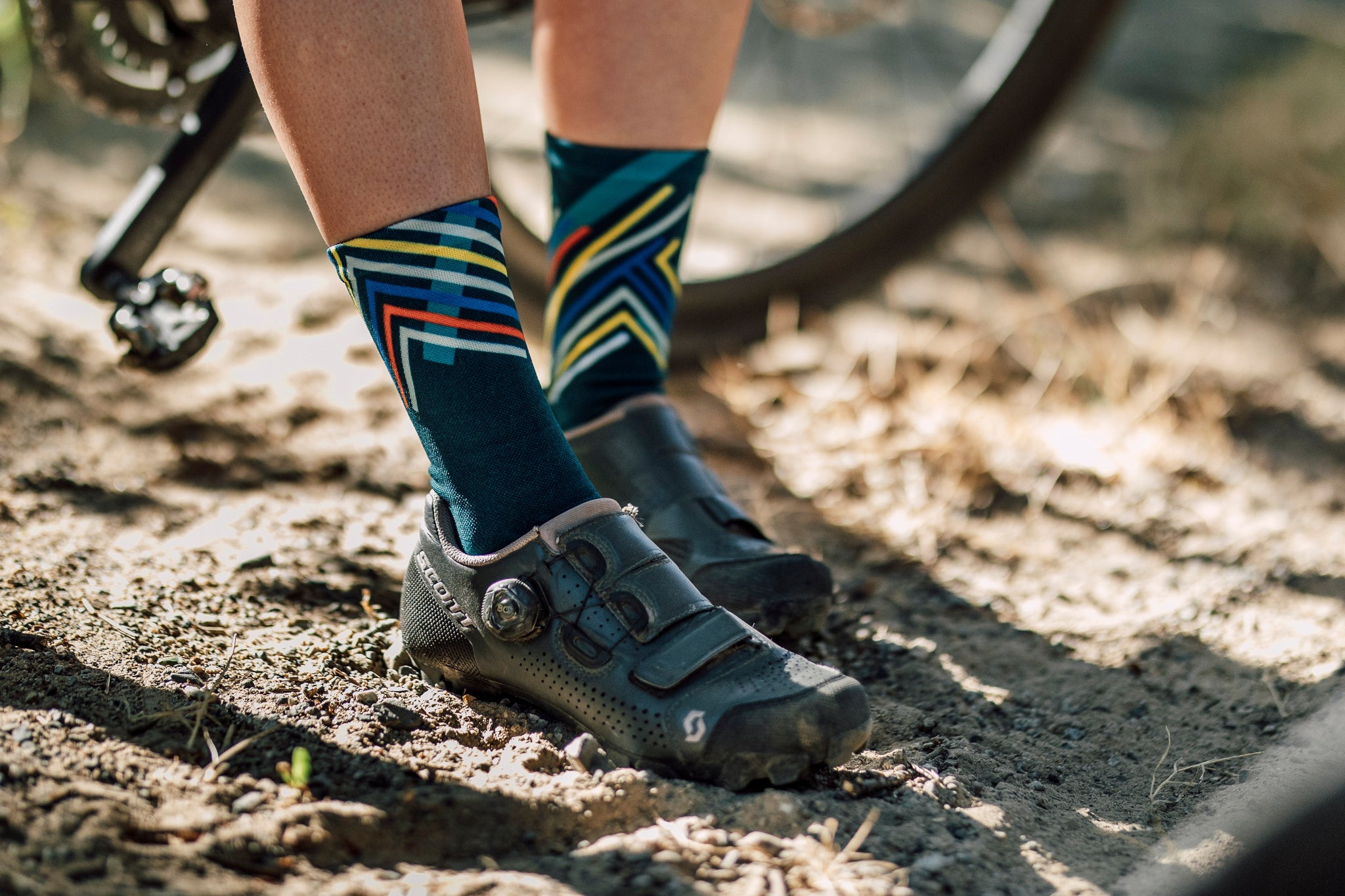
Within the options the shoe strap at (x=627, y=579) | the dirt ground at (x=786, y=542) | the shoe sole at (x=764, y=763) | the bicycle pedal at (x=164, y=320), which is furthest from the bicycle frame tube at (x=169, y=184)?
the shoe sole at (x=764, y=763)

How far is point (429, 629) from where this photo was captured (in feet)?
2.58

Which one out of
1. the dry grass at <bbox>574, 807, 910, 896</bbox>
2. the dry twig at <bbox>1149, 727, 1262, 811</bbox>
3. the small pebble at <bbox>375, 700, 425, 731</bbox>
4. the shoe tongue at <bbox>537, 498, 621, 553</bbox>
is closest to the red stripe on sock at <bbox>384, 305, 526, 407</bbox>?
the shoe tongue at <bbox>537, 498, 621, 553</bbox>

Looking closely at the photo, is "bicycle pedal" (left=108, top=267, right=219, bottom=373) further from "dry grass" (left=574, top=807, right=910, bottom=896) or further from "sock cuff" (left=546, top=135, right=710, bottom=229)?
"dry grass" (left=574, top=807, right=910, bottom=896)

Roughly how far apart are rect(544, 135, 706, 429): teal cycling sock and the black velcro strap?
28 cm

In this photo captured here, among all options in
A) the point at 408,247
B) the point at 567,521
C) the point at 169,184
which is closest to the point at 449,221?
the point at 408,247

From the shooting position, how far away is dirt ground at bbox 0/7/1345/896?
636 mm

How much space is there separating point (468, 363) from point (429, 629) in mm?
209

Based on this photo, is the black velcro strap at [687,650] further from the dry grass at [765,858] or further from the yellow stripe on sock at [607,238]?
the yellow stripe on sock at [607,238]

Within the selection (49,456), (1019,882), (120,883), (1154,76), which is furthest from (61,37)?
(1154,76)

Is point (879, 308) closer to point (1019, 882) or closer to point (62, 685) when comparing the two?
point (1019, 882)

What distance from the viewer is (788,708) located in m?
0.68

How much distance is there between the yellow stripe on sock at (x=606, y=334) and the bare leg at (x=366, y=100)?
0.23m

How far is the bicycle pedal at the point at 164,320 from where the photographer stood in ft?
3.06

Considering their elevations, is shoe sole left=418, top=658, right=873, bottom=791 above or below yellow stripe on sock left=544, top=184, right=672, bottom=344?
below
